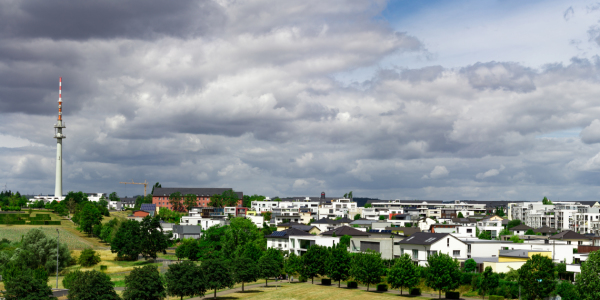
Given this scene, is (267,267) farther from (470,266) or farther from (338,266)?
(470,266)

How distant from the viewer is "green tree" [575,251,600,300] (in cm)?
5197

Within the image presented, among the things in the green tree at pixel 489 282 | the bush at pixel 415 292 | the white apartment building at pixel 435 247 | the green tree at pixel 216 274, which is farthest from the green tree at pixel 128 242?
the green tree at pixel 489 282

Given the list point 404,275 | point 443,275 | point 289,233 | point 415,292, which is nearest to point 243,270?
point 404,275

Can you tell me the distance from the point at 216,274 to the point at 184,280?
18.6 feet

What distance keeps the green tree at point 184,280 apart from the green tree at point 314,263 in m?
22.8

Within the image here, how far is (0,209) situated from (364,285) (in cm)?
16632

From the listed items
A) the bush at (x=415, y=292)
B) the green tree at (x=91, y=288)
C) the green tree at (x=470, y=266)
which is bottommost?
the bush at (x=415, y=292)

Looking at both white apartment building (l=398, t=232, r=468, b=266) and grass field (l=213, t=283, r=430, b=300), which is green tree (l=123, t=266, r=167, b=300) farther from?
white apartment building (l=398, t=232, r=468, b=266)

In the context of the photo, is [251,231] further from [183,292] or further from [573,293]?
[573,293]

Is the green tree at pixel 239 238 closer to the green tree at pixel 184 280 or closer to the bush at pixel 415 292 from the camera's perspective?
the green tree at pixel 184 280

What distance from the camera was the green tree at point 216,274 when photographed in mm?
68812

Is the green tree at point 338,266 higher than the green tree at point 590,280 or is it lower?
lower

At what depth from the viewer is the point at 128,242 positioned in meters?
112

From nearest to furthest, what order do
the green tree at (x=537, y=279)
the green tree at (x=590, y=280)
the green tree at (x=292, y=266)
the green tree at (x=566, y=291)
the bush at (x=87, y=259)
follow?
1. the green tree at (x=590, y=280)
2. the green tree at (x=566, y=291)
3. the green tree at (x=537, y=279)
4. the green tree at (x=292, y=266)
5. the bush at (x=87, y=259)
